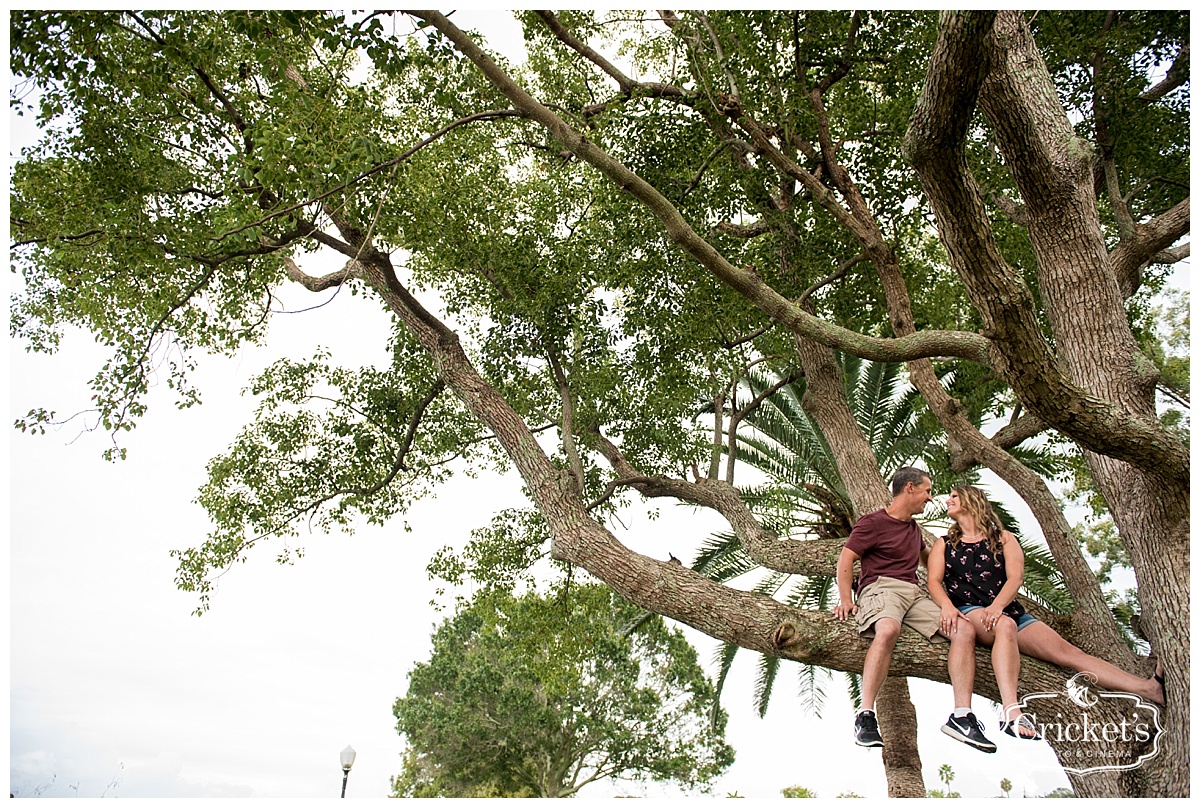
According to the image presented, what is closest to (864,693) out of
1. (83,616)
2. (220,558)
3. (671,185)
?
(671,185)

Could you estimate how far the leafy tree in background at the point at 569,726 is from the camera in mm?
19453

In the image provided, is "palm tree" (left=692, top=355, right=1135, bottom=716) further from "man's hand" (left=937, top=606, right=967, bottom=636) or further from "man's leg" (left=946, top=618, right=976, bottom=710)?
"man's leg" (left=946, top=618, right=976, bottom=710)

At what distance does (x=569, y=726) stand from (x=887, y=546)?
1568cm

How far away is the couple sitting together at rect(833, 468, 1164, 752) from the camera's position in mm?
5406

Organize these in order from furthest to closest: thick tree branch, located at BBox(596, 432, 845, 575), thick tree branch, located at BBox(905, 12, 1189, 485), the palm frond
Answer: the palm frond → thick tree branch, located at BBox(596, 432, 845, 575) → thick tree branch, located at BBox(905, 12, 1189, 485)

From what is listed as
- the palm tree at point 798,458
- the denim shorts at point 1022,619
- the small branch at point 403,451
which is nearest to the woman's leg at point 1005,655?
the denim shorts at point 1022,619

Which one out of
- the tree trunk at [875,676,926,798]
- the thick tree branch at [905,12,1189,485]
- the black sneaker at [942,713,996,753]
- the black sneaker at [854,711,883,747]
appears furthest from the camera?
the tree trunk at [875,676,926,798]

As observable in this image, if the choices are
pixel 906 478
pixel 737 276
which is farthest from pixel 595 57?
pixel 906 478

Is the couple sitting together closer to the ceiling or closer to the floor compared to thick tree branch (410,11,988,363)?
closer to the floor

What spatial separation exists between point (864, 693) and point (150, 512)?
1046 centimetres

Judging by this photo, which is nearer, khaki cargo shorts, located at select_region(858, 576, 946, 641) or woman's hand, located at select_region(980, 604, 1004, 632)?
woman's hand, located at select_region(980, 604, 1004, 632)

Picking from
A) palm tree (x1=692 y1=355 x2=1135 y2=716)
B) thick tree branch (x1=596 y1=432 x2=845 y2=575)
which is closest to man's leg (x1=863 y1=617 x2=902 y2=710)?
thick tree branch (x1=596 y1=432 x2=845 y2=575)

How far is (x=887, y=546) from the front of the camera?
573 cm

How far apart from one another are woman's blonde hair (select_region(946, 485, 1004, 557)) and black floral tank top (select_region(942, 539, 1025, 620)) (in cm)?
4
